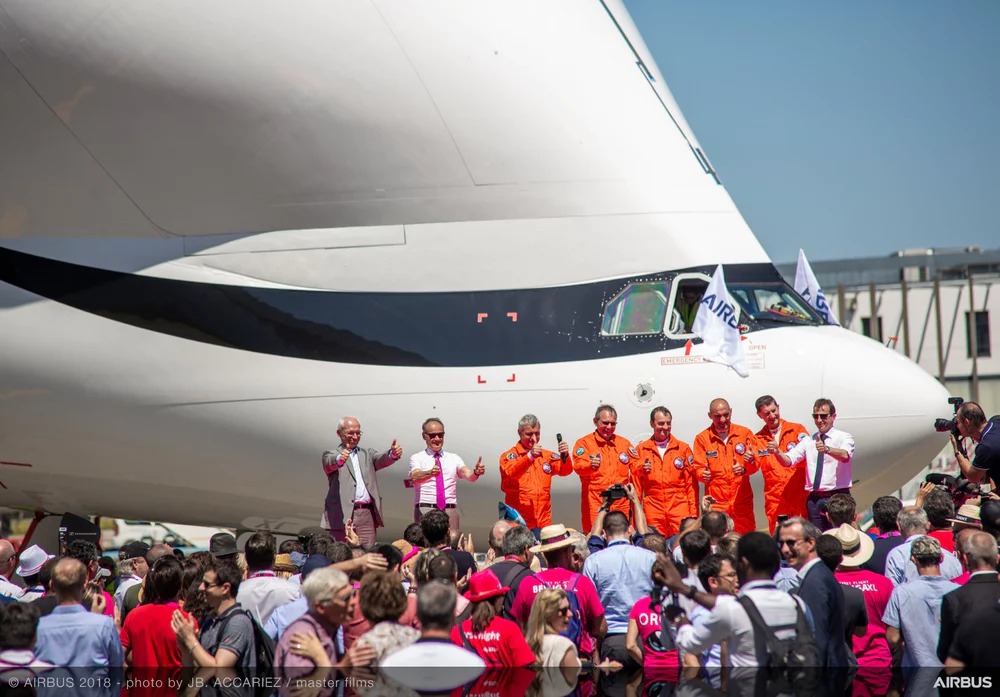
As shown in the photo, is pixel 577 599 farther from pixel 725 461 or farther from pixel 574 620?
pixel 725 461

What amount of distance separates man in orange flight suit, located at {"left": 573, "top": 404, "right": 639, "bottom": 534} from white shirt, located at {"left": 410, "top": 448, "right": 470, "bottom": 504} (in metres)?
1.23

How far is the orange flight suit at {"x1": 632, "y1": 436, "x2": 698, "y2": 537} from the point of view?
11.8 meters

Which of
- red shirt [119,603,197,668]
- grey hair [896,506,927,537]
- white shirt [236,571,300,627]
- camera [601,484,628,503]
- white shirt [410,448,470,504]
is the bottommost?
red shirt [119,603,197,668]

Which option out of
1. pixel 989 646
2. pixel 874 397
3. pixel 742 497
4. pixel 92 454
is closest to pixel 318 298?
pixel 92 454

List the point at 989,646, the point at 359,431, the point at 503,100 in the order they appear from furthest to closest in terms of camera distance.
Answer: the point at 503,100 → the point at 359,431 → the point at 989,646

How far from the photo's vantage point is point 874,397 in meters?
12.2

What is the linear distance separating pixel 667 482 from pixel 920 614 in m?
4.77

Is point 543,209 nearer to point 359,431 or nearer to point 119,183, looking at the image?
point 359,431

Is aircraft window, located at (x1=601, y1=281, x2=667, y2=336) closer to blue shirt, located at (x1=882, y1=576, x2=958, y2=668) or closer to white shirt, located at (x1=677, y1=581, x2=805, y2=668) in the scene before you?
blue shirt, located at (x1=882, y1=576, x2=958, y2=668)

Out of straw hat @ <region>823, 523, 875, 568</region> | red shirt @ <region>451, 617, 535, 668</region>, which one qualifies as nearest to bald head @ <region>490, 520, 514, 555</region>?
red shirt @ <region>451, 617, 535, 668</region>

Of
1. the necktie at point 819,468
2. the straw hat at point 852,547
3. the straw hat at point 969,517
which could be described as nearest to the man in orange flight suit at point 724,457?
the necktie at point 819,468

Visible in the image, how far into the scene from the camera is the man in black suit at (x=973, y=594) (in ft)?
20.3

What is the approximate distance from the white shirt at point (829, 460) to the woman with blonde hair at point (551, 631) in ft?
17.8

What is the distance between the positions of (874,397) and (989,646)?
6381mm
